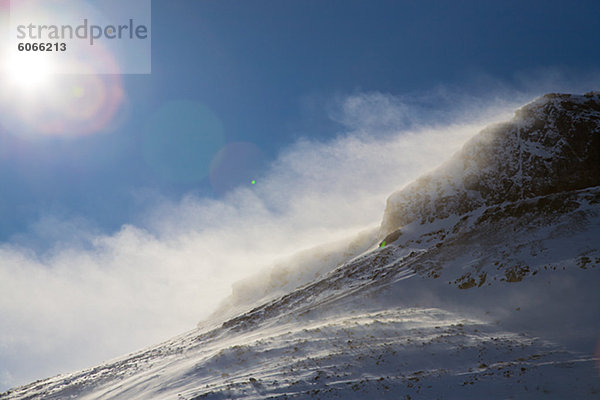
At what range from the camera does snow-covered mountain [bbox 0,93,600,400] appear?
17.9m

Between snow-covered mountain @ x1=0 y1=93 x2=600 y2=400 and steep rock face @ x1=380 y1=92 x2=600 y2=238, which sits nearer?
snow-covered mountain @ x1=0 y1=93 x2=600 y2=400

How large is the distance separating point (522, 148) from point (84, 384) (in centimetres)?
6671

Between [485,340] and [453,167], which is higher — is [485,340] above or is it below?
below

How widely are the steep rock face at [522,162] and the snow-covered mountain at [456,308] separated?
0.21m

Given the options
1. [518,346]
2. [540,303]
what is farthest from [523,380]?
[540,303]

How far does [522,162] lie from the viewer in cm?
5328

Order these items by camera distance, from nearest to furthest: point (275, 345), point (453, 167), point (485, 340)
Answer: point (485, 340)
point (275, 345)
point (453, 167)

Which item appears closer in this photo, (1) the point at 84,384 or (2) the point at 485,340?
(2) the point at 485,340

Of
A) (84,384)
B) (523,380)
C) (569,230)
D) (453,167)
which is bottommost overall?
(84,384)

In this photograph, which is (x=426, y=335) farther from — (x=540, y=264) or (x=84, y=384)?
(x=84, y=384)

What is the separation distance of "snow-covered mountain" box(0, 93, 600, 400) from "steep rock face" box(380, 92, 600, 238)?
206 mm

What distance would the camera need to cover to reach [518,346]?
2020 centimetres

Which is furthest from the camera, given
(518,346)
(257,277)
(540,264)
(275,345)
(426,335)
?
(257,277)

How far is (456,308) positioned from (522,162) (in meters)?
34.5
